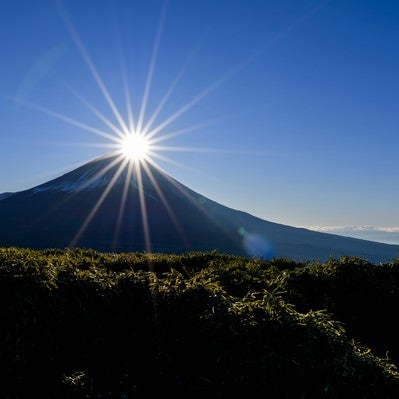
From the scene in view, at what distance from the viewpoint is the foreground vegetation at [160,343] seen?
211 inches

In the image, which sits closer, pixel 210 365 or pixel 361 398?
pixel 361 398

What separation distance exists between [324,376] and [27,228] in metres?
194

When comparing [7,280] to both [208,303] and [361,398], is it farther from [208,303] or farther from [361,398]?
[361,398]

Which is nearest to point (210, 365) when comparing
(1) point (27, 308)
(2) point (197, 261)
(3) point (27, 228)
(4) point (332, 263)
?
(1) point (27, 308)

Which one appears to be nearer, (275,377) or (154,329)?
(275,377)

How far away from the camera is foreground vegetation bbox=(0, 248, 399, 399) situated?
17.6ft

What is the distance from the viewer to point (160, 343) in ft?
21.1

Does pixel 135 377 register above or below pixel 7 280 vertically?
below

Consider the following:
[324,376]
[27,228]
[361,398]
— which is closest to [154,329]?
[324,376]

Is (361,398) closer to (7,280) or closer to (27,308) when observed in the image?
(27,308)

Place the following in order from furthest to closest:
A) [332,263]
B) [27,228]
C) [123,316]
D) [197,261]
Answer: [27,228] < [197,261] < [332,263] < [123,316]

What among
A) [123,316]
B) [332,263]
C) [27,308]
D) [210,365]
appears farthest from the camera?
[332,263]

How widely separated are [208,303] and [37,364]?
274 cm

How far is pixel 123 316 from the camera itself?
6.92 meters
